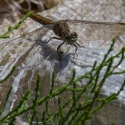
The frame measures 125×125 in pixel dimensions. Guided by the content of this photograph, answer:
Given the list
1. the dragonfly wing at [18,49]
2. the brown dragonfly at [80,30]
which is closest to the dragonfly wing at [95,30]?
the brown dragonfly at [80,30]

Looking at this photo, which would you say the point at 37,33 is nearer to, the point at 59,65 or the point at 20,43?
the point at 20,43

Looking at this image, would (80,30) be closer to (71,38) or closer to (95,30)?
(95,30)

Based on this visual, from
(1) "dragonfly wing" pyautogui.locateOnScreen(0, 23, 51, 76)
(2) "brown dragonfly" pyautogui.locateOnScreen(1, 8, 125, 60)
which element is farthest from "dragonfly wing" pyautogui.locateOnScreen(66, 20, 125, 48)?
(1) "dragonfly wing" pyautogui.locateOnScreen(0, 23, 51, 76)

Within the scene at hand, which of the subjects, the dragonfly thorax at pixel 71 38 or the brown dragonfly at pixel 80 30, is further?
the brown dragonfly at pixel 80 30

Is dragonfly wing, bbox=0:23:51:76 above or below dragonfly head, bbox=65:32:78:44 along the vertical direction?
below

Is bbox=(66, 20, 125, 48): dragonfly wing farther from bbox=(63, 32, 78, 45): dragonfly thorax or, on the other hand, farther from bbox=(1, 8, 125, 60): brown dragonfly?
bbox=(63, 32, 78, 45): dragonfly thorax

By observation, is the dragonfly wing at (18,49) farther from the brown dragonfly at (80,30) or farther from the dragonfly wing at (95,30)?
the dragonfly wing at (95,30)

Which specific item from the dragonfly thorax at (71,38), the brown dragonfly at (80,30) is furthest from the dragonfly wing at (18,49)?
the dragonfly thorax at (71,38)

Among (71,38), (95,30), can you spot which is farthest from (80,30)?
(71,38)

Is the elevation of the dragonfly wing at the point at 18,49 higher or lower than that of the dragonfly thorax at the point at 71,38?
lower
